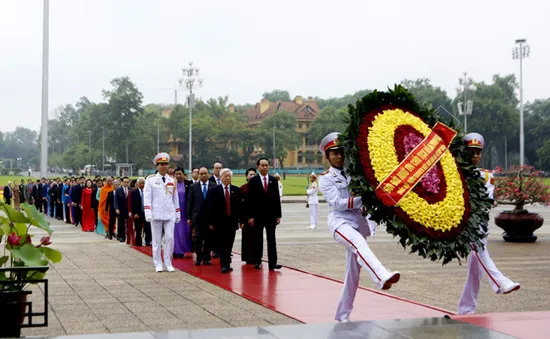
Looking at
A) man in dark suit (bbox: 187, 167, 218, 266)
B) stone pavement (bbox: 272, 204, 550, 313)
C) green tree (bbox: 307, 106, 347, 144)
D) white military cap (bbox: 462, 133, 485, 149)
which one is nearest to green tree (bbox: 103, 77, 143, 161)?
green tree (bbox: 307, 106, 347, 144)

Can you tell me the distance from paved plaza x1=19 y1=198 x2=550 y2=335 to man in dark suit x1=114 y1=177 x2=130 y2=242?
211 centimetres

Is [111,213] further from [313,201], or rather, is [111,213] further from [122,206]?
[313,201]

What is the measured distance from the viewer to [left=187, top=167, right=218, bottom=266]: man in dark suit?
14.5 metres

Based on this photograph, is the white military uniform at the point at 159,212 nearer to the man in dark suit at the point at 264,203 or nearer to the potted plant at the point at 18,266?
the man in dark suit at the point at 264,203

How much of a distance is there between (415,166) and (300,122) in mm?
130168

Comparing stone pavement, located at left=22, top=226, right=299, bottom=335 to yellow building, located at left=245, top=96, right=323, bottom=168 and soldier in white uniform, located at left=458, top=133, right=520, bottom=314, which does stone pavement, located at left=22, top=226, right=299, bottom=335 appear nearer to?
soldier in white uniform, located at left=458, top=133, right=520, bottom=314

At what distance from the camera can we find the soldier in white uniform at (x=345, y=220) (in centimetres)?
764

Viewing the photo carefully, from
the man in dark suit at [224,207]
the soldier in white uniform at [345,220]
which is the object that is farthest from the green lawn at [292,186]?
the soldier in white uniform at [345,220]

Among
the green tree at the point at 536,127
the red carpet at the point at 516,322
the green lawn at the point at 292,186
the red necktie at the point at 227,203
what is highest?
the green tree at the point at 536,127

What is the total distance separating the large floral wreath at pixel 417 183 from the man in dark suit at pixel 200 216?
23.1ft

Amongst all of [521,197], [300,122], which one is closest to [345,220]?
[521,197]

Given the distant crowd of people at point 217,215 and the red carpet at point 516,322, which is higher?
the distant crowd of people at point 217,215

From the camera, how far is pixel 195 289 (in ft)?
36.3

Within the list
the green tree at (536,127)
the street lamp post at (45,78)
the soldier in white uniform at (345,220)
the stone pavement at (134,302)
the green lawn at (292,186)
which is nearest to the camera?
the soldier in white uniform at (345,220)
